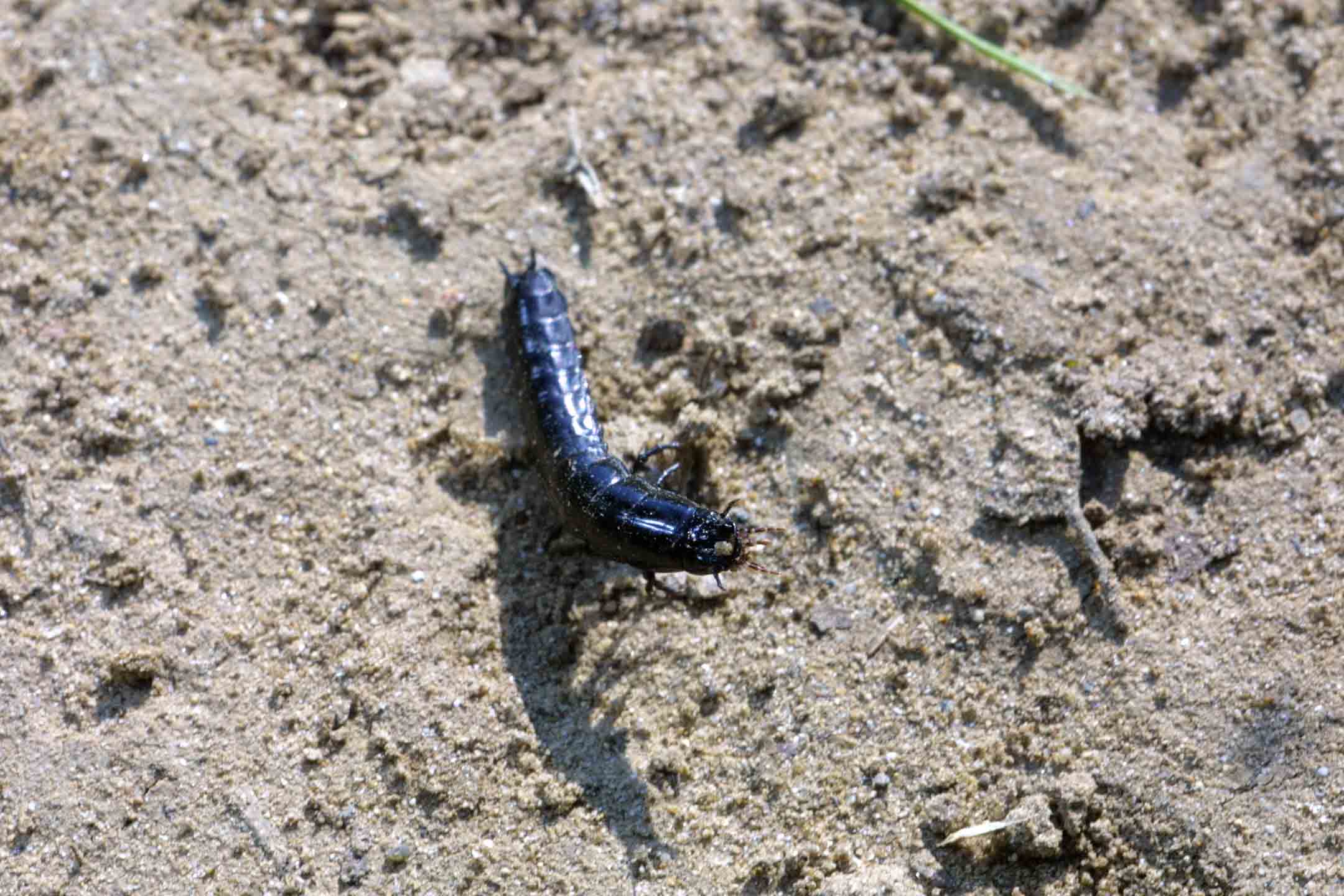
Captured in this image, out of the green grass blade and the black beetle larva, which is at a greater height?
the green grass blade

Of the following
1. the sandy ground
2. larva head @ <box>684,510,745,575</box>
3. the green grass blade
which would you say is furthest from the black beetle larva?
the green grass blade

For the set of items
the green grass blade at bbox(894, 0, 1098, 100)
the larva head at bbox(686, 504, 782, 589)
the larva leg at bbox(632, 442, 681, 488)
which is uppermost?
the green grass blade at bbox(894, 0, 1098, 100)

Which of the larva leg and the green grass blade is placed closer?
the larva leg

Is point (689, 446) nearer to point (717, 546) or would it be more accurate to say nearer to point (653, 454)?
point (653, 454)

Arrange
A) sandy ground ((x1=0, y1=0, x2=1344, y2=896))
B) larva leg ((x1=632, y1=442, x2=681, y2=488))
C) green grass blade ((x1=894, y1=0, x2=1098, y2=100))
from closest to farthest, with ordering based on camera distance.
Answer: sandy ground ((x1=0, y1=0, x2=1344, y2=896)) → larva leg ((x1=632, y1=442, x2=681, y2=488)) → green grass blade ((x1=894, y1=0, x2=1098, y2=100))

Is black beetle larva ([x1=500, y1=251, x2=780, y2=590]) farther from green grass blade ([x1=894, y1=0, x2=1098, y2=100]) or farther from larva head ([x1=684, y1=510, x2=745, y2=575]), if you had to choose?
green grass blade ([x1=894, y1=0, x2=1098, y2=100])

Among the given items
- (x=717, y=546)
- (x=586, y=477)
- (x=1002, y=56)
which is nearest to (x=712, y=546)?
(x=717, y=546)
